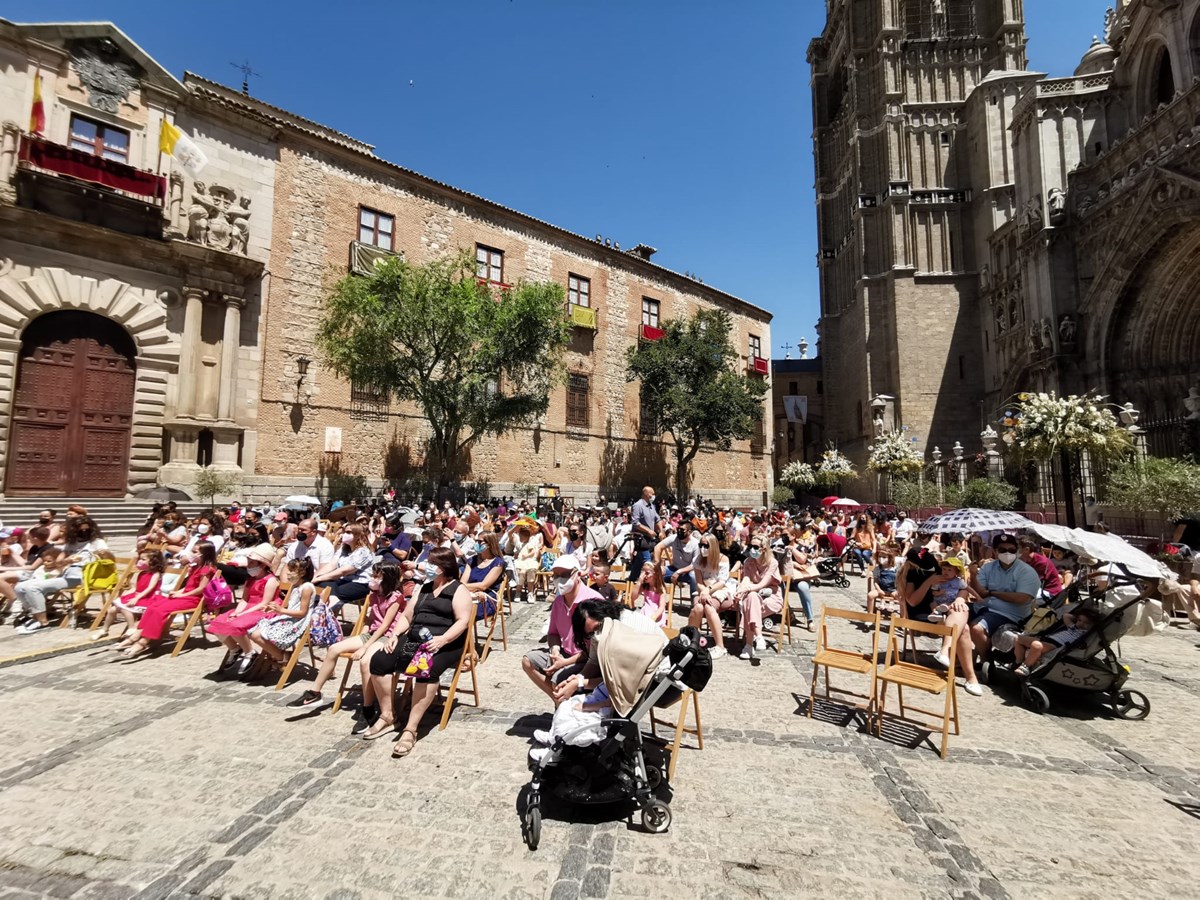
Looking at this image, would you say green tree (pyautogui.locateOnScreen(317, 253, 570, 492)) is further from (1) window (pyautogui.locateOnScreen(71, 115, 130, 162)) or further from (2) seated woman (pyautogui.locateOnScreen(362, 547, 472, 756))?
(2) seated woman (pyautogui.locateOnScreen(362, 547, 472, 756))

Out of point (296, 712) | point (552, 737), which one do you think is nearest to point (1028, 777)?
point (552, 737)

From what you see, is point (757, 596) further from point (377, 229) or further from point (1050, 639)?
point (377, 229)

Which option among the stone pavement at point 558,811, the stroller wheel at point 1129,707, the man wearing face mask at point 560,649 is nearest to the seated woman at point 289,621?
the stone pavement at point 558,811

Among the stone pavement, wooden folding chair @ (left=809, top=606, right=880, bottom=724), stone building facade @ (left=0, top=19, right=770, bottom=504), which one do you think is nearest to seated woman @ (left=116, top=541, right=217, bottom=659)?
the stone pavement

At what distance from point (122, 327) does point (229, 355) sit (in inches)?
103

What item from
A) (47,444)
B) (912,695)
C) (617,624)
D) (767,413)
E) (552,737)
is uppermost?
(767,413)

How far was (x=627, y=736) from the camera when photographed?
3400mm

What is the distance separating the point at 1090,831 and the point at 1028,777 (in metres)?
Answer: 0.66

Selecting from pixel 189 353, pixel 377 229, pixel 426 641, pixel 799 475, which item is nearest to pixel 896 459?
pixel 799 475

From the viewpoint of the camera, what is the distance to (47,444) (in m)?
14.9

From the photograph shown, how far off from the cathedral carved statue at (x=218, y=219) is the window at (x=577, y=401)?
1328 centimetres

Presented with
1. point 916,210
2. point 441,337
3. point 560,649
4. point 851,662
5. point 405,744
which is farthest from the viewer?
→ point 916,210

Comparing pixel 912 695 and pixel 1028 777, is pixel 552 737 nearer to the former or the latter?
pixel 1028 777

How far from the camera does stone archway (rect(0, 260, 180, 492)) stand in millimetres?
14352
